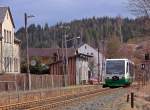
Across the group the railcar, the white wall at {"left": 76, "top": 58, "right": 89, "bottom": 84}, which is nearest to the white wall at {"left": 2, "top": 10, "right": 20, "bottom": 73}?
the railcar

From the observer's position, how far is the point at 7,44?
253 feet

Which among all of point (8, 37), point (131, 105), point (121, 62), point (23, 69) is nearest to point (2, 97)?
point (131, 105)

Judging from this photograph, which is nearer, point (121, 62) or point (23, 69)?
point (121, 62)

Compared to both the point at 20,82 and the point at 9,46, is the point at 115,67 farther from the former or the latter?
the point at 9,46

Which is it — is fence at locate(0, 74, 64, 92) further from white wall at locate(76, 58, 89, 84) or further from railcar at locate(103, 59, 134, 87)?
white wall at locate(76, 58, 89, 84)

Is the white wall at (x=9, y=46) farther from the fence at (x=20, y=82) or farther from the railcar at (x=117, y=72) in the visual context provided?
the railcar at (x=117, y=72)

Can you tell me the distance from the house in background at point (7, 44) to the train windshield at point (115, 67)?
1477 centimetres

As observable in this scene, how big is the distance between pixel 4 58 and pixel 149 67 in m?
24.4

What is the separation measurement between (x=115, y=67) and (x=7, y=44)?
18423 millimetres

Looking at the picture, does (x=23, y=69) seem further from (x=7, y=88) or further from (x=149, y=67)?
(x=7, y=88)

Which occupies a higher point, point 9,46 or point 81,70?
point 9,46

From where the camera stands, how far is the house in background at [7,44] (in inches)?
2936

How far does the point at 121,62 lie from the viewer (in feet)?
215

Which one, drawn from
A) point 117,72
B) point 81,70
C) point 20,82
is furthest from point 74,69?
point 20,82
